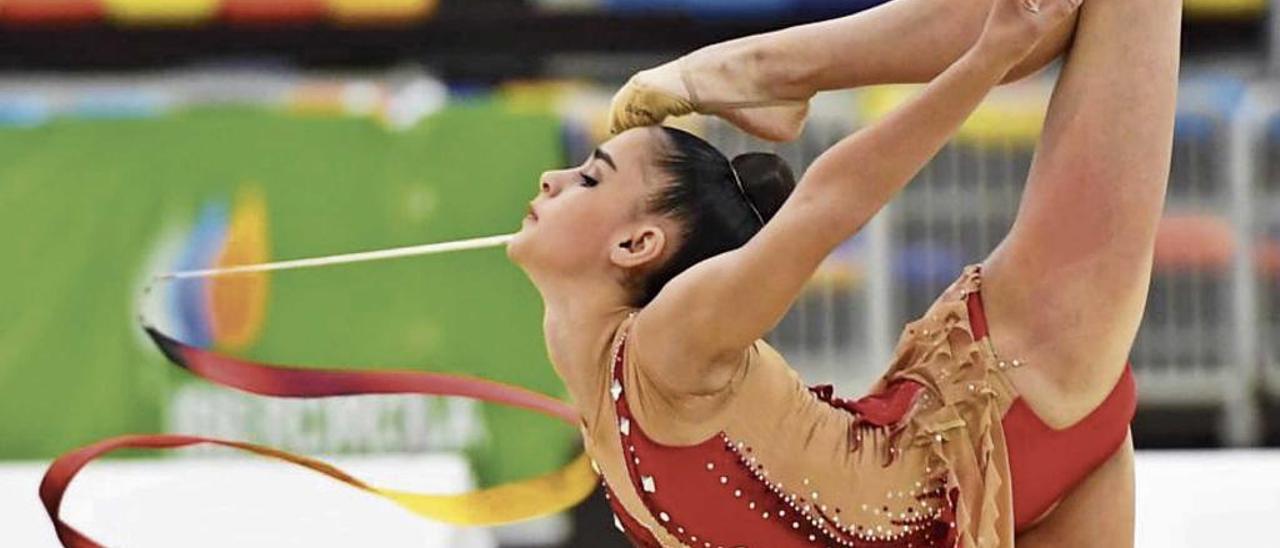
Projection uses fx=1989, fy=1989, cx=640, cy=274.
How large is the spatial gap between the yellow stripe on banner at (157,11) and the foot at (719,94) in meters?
2.17

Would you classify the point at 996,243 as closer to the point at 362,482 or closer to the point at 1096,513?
the point at 362,482

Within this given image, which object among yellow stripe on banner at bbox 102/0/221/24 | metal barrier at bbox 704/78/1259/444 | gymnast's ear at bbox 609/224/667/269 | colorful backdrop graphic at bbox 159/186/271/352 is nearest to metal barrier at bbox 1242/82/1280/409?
metal barrier at bbox 704/78/1259/444

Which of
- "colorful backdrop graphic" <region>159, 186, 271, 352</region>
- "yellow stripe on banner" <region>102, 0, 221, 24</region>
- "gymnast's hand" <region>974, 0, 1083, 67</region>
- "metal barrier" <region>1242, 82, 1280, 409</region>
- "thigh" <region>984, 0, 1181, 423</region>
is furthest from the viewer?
"yellow stripe on banner" <region>102, 0, 221, 24</region>

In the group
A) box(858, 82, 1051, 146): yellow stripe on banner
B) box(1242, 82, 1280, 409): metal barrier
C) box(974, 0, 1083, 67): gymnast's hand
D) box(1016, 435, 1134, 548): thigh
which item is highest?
box(974, 0, 1083, 67): gymnast's hand

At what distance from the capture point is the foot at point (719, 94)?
1696 mm

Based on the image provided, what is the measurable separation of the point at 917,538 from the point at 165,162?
7.39ft

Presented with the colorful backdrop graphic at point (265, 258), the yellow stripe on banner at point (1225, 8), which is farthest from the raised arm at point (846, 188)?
the yellow stripe on banner at point (1225, 8)

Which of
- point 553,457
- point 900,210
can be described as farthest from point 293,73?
point 900,210

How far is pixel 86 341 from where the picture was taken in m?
3.51

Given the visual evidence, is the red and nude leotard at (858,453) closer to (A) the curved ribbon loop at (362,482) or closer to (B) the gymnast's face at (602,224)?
(B) the gymnast's face at (602,224)

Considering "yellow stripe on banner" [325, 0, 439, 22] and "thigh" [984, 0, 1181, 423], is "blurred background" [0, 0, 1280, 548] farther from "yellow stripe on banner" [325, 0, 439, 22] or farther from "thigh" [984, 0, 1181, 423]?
"thigh" [984, 0, 1181, 423]

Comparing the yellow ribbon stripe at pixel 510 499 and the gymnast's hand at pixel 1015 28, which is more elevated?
the gymnast's hand at pixel 1015 28

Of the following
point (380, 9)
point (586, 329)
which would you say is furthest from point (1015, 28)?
point (380, 9)

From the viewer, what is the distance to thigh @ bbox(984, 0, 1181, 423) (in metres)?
1.53
